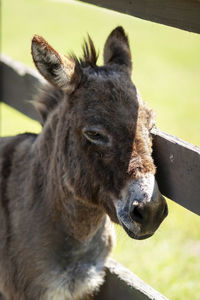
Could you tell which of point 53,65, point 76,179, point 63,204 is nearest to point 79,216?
point 63,204

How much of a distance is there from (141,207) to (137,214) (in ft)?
0.21

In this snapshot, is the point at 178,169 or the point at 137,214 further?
the point at 178,169

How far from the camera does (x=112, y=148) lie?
2539mm

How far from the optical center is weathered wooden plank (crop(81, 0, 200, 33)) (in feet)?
7.57

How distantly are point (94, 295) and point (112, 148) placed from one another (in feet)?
5.30

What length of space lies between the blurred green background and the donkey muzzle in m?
0.48

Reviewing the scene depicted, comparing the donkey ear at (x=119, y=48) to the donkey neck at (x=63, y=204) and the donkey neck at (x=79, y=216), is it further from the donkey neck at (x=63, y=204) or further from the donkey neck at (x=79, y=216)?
the donkey neck at (x=79, y=216)

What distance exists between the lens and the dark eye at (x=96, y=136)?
8.43 ft

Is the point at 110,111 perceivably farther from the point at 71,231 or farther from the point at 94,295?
the point at 94,295

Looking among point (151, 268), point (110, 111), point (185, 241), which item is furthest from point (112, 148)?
point (185, 241)

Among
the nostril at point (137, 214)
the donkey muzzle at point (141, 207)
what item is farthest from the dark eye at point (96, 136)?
the nostril at point (137, 214)

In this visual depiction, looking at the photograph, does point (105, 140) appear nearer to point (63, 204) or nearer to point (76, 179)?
point (76, 179)

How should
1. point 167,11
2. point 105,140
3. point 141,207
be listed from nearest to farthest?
point 141,207
point 167,11
point 105,140

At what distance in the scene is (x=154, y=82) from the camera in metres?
9.78
